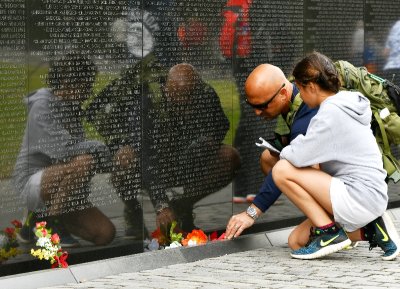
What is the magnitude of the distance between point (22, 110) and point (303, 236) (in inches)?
89.7

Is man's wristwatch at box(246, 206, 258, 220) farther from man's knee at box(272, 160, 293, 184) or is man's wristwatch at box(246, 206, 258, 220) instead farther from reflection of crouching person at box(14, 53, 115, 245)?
reflection of crouching person at box(14, 53, 115, 245)

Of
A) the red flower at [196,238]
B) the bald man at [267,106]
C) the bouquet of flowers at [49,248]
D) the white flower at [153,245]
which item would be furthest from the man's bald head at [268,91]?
the bouquet of flowers at [49,248]

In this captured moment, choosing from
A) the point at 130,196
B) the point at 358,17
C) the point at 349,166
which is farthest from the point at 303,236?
the point at 358,17

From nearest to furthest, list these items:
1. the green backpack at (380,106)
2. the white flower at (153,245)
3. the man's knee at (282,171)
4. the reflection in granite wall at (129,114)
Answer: the reflection in granite wall at (129,114) → the man's knee at (282,171) → the white flower at (153,245) → the green backpack at (380,106)

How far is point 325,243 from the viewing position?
8.20 m

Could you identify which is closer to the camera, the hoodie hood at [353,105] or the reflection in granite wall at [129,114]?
the reflection in granite wall at [129,114]

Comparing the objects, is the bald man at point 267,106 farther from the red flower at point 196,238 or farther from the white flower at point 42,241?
the white flower at point 42,241

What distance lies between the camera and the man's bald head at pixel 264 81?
8703mm

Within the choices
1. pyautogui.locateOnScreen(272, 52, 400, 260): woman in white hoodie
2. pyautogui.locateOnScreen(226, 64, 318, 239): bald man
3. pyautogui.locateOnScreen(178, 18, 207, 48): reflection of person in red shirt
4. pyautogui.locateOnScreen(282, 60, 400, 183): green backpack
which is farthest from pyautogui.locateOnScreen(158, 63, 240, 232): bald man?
pyautogui.locateOnScreen(272, 52, 400, 260): woman in white hoodie

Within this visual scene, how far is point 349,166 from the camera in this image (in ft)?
26.7

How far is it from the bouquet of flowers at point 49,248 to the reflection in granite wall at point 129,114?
0.07 metres

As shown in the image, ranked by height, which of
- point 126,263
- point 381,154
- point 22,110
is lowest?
point 126,263

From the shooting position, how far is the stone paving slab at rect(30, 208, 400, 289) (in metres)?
7.37

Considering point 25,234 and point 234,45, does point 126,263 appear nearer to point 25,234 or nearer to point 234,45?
point 25,234
